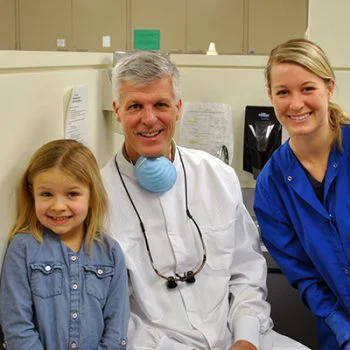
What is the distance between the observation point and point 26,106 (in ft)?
3.51

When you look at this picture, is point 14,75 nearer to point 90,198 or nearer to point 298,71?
point 90,198

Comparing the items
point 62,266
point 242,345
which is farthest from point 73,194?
point 242,345

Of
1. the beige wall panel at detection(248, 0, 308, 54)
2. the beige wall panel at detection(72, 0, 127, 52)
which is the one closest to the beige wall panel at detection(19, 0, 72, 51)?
the beige wall panel at detection(72, 0, 127, 52)

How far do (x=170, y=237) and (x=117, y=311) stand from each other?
26 centimetres

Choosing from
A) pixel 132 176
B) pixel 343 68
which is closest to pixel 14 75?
pixel 132 176

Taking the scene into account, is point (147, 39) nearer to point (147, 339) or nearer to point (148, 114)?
point (148, 114)

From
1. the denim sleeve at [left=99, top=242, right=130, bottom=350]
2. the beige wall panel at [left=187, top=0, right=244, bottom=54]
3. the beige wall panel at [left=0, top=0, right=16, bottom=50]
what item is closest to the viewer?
the denim sleeve at [left=99, top=242, right=130, bottom=350]

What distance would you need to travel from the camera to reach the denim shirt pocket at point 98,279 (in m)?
1.07

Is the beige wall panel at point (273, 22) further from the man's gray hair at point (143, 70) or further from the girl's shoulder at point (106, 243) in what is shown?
the girl's shoulder at point (106, 243)

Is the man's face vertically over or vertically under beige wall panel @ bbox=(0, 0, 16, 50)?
under

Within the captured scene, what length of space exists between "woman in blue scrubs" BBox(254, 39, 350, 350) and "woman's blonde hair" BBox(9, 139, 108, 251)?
51 cm

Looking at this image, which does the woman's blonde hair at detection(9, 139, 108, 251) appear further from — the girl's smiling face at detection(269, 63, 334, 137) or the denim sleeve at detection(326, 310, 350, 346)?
the denim sleeve at detection(326, 310, 350, 346)

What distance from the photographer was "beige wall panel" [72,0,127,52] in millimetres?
6020

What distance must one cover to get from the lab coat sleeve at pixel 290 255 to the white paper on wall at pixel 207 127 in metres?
0.62
